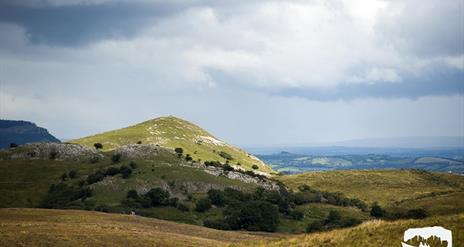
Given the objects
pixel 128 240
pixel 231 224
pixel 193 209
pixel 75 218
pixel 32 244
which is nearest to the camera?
pixel 32 244

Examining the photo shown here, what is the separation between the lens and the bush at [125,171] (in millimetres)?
184413

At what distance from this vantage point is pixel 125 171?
18638 cm

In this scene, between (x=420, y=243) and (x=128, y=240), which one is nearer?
(x=420, y=243)

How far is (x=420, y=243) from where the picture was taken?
28719mm

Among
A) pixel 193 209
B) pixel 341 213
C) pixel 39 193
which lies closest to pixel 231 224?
pixel 193 209

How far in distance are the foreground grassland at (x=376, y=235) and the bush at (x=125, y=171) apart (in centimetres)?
15337

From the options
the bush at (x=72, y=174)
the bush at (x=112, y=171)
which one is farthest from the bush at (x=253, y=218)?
the bush at (x=72, y=174)

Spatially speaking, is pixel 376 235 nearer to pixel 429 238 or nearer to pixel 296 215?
pixel 429 238

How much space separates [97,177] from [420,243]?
6660 inches

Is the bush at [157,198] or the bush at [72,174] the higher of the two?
the bush at [72,174]

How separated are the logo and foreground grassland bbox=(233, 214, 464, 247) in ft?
1.74

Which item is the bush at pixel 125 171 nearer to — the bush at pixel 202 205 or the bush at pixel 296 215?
the bush at pixel 202 205

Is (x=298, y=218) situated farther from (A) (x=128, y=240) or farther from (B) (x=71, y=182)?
(A) (x=128, y=240)

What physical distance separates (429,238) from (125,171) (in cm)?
16672
